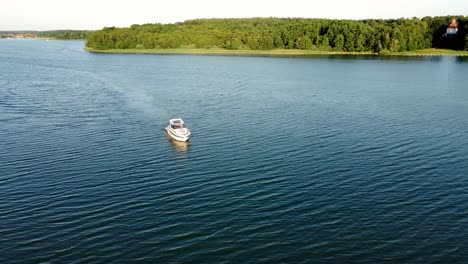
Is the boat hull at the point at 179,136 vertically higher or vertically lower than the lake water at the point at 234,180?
higher

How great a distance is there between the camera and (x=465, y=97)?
10169 cm

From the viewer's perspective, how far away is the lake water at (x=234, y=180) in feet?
110

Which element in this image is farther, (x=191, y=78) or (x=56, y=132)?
(x=191, y=78)

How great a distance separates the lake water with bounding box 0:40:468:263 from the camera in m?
33.4

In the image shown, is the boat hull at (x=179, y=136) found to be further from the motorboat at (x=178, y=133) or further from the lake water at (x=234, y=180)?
the lake water at (x=234, y=180)

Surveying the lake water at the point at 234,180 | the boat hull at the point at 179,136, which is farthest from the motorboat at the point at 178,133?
the lake water at the point at 234,180

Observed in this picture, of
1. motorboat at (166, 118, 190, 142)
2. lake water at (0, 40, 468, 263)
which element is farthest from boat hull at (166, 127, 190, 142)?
lake water at (0, 40, 468, 263)

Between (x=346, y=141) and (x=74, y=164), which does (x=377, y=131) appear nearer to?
(x=346, y=141)

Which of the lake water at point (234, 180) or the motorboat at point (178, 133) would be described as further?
the motorboat at point (178, 133)

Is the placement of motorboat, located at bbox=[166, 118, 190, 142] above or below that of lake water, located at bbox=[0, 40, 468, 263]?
above

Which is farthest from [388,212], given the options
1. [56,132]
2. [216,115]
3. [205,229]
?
[56,132]

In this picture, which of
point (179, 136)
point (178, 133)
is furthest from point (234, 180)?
point (178, 133)

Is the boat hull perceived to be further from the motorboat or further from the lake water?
the lake water

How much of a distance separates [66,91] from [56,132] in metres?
45.6
